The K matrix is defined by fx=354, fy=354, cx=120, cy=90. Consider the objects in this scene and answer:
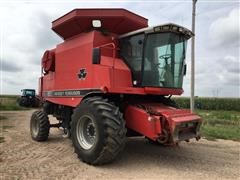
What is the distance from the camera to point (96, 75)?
8781mm

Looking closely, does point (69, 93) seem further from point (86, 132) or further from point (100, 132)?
point (100, 132)

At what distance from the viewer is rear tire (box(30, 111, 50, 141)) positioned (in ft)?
37.3

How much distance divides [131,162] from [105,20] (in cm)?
377

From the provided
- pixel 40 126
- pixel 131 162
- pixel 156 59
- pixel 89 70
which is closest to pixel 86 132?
pixel 131 162

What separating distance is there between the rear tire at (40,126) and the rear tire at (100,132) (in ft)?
10.3

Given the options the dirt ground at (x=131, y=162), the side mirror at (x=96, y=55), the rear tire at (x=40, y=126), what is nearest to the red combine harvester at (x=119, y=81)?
the side mirror at (x=96, y=55)

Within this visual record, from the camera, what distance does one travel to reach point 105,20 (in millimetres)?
9414

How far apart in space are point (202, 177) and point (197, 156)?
84.4 inches

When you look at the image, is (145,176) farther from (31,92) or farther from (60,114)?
(31,92)

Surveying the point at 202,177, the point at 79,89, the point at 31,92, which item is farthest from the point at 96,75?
the point at 31,92

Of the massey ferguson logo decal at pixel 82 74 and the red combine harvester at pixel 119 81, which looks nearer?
the red combine harvester at pixel 119 81

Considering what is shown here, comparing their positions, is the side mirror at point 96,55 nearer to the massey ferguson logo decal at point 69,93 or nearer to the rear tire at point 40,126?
the massey ferguson logo decal at point 69,93

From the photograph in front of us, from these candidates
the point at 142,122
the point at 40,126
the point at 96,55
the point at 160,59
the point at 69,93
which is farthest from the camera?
the point at 40,126

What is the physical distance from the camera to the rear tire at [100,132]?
753 cm
